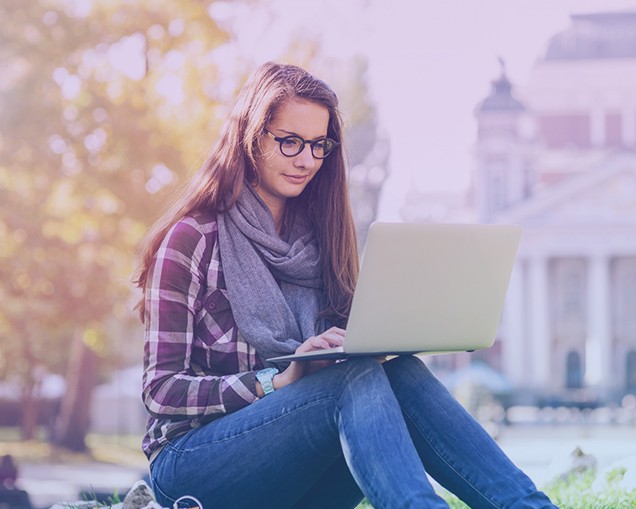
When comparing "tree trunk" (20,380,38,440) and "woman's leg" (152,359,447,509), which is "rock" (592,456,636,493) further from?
"tree trunk" (20,380,38,440)

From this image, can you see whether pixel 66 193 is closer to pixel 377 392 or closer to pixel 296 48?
pixel 296 48

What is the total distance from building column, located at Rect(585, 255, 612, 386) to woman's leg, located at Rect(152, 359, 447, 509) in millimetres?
26855

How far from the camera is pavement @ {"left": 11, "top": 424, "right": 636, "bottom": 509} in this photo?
30.5ft

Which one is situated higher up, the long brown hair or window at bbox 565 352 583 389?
the long brown hair

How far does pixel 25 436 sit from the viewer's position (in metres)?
16.8

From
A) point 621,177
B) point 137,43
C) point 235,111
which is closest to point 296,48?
point 137,43

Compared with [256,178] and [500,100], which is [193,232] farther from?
[500,100]

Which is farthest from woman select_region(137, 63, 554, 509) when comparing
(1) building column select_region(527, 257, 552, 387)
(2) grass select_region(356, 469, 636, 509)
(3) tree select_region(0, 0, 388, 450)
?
(1) building column select_region(527, 257, 552, 387)

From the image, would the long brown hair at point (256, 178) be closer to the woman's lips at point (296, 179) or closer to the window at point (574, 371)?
the woman's lips at point (296, 179)

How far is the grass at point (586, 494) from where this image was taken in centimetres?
231

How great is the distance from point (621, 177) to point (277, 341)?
27517 millimetres

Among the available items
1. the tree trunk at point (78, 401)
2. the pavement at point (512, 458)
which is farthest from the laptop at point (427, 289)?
the tree trunk at point (78, 401)

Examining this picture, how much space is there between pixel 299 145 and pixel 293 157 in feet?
0.07

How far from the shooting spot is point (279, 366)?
1.73 m
